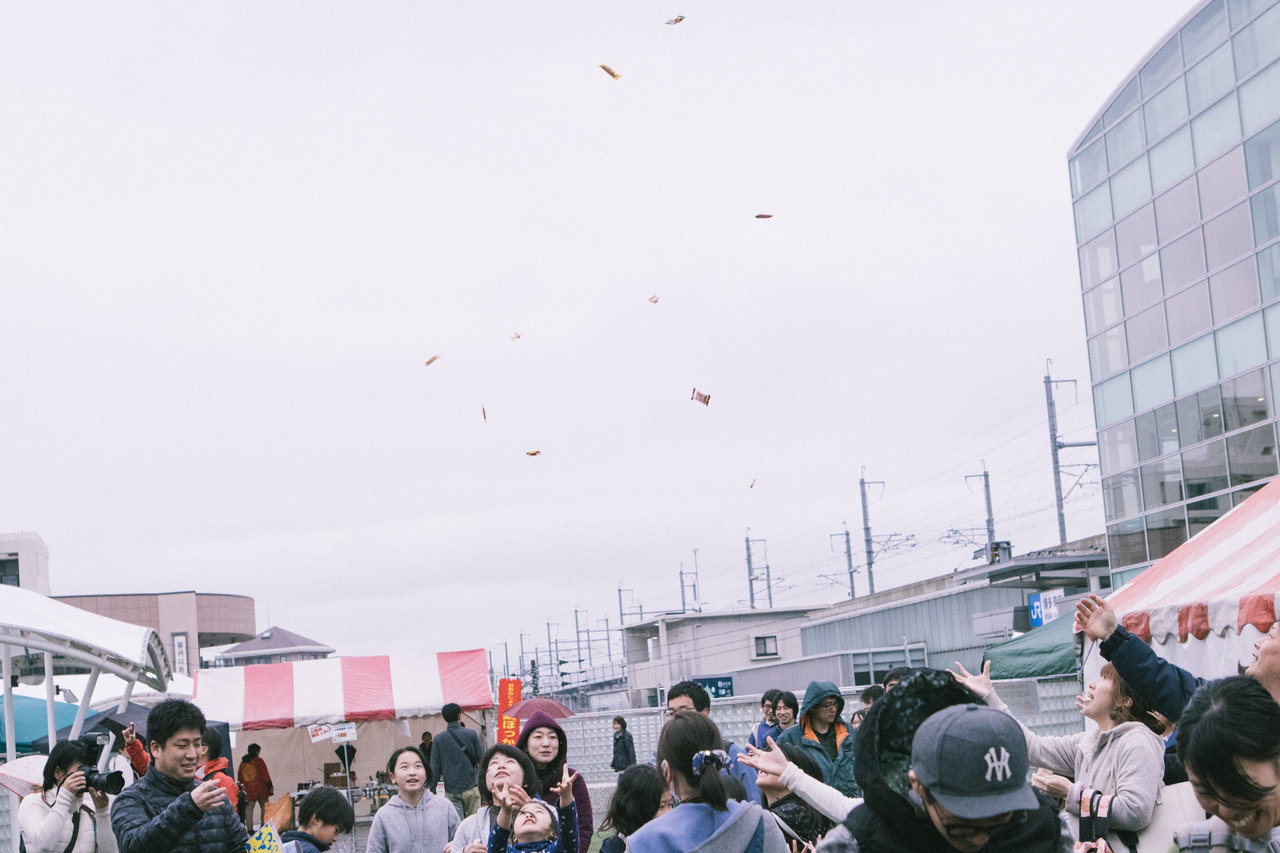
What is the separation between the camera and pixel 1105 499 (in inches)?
1003

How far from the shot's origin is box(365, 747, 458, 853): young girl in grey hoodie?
6.41 meters

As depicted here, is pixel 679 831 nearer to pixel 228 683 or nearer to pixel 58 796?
pixel 58 796

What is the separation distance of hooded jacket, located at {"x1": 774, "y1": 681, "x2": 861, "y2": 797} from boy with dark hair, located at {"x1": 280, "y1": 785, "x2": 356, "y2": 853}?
2805mm

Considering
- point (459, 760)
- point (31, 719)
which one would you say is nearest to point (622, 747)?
point (459, 760)

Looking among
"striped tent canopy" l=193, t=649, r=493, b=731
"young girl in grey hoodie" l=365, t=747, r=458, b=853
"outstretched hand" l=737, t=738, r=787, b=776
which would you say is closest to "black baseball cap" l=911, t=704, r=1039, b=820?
"outstretched hand" l=737, t=738, r=787, b=776

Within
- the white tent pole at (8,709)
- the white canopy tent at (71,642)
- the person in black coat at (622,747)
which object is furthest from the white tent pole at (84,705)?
the person in black coat at (622,747)

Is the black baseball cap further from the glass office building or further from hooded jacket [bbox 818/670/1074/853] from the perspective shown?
the glass office building

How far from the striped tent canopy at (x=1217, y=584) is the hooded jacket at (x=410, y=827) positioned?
4.47 m

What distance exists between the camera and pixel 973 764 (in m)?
2.08

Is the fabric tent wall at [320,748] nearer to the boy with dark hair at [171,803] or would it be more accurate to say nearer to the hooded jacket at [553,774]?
the hooded jacket at [553,774]

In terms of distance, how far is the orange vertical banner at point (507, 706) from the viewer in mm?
15734

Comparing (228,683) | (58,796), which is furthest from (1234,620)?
(228,683)

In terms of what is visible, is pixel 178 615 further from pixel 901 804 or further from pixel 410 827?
pixel 901 804

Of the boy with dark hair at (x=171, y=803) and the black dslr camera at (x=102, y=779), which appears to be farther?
the black dslr camera at (x=102, y=779)
